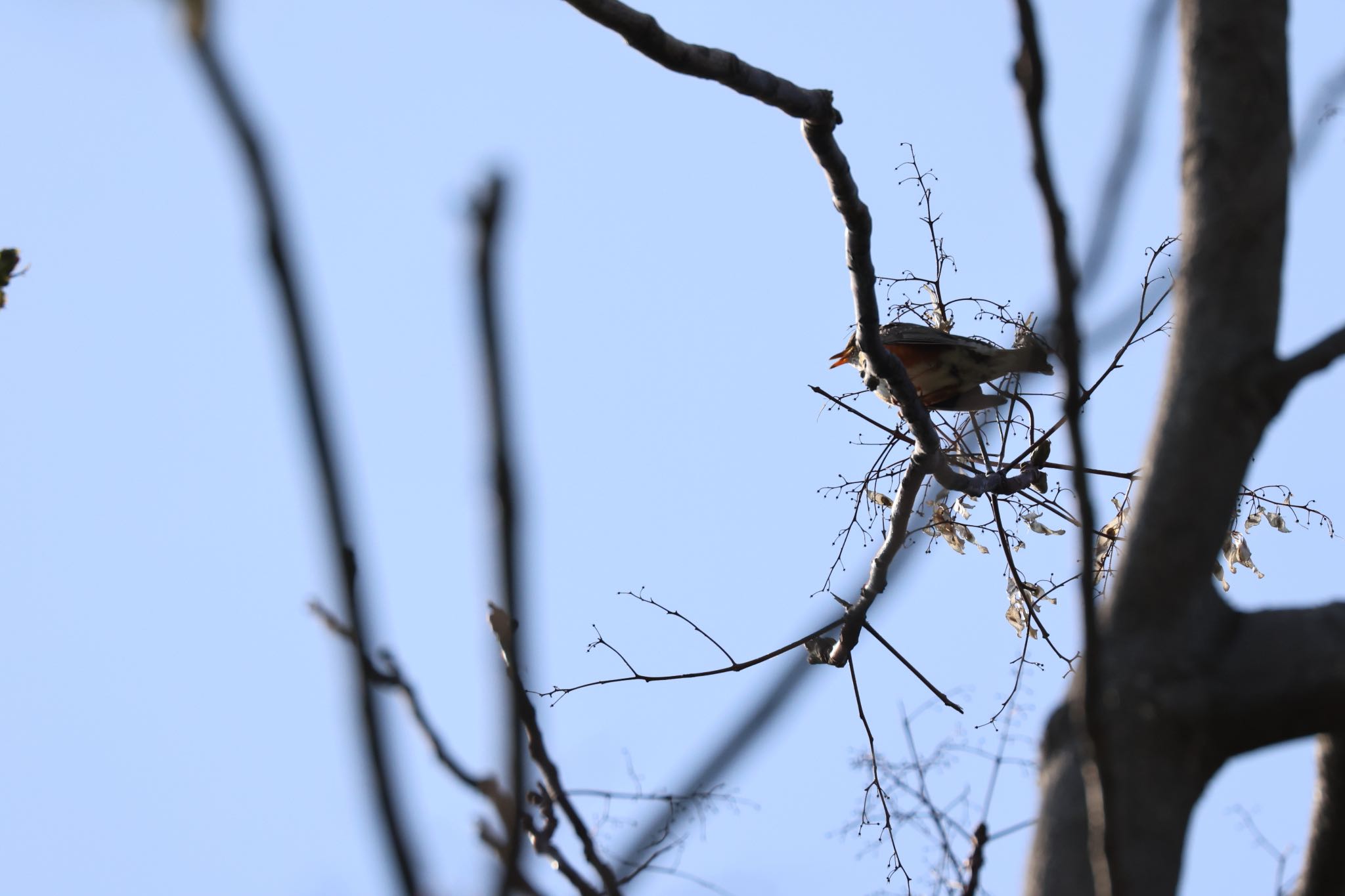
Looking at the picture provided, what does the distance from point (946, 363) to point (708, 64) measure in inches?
96.8

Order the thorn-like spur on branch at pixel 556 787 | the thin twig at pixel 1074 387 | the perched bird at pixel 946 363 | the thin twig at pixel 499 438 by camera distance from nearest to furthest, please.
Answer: the thin twig at pixel 499 438 < the thin twig at pixel 1074 387 < the thorn-like spur on branch at pixel 556 787 < the perched bird at pixel 946 363

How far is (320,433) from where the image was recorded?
70 centimetres

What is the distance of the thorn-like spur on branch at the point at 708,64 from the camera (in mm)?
2889

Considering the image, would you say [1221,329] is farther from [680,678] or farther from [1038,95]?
[680,678]

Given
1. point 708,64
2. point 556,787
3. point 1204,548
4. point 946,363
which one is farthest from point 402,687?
point 946,363

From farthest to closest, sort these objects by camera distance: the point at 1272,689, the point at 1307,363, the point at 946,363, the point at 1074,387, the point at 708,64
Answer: the point at 946,363 → the point at 708,64 → the point at 1307,363 → the point at 1272,689 → the point at 1074,387

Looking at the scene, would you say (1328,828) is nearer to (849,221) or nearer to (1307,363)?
(1307,363)

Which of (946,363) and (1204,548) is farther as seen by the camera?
(946,363)

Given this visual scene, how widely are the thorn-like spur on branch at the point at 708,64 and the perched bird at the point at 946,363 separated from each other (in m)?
1.62

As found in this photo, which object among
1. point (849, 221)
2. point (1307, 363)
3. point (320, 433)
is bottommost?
point (320, 433)

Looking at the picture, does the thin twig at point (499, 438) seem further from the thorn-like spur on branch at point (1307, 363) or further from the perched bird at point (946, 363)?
the perched bird at point (946, 363)

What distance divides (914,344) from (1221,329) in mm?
3468

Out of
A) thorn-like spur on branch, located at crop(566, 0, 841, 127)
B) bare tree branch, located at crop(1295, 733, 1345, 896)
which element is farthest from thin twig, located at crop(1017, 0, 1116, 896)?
thorn-like spur on branch, located at crop(566, 0, 841, 127)

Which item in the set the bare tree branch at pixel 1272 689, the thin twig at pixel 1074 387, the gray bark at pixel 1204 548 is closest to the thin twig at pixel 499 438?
the thin twig at pixel 1074 387
